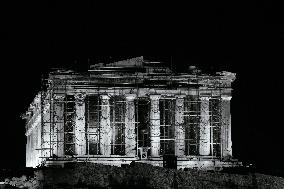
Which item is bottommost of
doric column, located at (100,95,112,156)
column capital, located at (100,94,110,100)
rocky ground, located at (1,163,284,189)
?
rocky ground, located at (1,163,284,189)

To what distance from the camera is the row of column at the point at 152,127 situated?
2285 inches

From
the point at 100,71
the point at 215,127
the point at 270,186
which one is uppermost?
the point at 100,71

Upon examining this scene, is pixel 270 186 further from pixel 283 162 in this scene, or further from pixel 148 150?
pixel 283 162

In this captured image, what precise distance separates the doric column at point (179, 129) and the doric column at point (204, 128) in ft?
5.15

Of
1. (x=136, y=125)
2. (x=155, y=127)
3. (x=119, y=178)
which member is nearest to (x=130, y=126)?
(x=136, y=125)

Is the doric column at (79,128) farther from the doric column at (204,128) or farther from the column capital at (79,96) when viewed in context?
the doric column at (204,128)

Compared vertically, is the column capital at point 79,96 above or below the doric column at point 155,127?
above

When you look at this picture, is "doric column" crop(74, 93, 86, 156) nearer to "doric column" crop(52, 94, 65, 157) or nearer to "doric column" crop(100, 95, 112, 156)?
"doric column" crop(52, 94, 65, 157)

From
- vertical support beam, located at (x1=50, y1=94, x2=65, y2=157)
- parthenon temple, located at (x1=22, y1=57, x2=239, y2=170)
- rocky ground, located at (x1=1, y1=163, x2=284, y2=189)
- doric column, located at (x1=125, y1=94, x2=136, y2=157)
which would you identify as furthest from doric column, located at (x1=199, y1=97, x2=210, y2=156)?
rocky ground, located at (x1=1, y1=163, x2=284, y2=189)

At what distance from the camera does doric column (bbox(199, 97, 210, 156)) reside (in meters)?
59.5

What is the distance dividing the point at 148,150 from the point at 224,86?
851 centimetres

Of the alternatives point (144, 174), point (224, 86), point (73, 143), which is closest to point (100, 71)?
point (73, 143)

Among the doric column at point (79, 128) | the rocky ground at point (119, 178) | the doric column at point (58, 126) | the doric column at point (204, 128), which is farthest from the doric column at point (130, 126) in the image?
the rocky ground at point (119, 178)

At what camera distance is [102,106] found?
191ft
